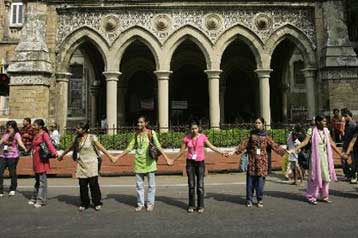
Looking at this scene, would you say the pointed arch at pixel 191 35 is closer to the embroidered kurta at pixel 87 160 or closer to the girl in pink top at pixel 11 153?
the girl in pink top at pixel 11 153

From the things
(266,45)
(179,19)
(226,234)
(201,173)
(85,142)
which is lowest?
(226,234)

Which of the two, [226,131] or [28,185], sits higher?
[226,131]

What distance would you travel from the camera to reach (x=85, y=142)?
7820mm

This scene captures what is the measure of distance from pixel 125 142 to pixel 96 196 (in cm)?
710

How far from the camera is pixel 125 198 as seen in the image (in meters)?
8.88

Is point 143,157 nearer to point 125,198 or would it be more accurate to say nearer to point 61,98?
point 125,198

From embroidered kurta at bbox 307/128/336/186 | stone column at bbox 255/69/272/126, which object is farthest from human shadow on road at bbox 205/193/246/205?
stone column at bbox 255/69/272/126

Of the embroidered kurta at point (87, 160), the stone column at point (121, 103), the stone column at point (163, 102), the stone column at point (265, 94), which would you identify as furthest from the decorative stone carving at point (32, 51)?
the embroidered kurta at point (87, 160)

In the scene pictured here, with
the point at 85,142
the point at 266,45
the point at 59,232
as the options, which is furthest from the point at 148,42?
the point at 59,232

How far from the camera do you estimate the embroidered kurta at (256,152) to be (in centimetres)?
779

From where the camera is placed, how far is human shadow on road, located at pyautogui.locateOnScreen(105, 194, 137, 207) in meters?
8.29

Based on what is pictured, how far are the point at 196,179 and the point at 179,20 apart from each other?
1193 centimetres

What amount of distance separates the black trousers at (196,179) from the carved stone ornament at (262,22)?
12194 millimetres

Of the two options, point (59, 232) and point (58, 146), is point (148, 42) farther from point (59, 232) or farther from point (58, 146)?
point (59, 232)
